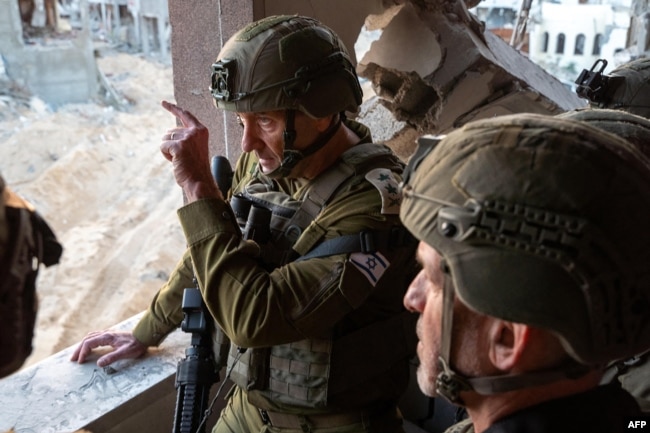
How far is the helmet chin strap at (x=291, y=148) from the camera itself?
6.57ft

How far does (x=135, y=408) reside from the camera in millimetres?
2355

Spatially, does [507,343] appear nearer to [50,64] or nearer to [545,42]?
[50,64]

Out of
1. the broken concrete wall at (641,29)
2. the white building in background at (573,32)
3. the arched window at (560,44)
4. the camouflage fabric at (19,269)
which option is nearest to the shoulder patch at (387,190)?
the camouflage fabric at (19,269)

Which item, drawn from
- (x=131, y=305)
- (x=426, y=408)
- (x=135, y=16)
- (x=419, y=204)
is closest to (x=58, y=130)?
(x=135, y=16)

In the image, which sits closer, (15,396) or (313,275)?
(313,275)

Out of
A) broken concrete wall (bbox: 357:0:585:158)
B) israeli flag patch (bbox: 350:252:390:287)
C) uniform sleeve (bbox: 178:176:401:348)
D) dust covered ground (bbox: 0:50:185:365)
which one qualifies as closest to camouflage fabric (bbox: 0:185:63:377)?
uniform sleeve (bbox: 178:176:401:348)

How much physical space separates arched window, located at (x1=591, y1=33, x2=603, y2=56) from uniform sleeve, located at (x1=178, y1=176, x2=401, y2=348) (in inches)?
573

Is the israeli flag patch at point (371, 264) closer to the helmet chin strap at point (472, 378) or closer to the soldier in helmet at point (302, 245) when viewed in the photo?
the soldier in helmet at point (302, 245)

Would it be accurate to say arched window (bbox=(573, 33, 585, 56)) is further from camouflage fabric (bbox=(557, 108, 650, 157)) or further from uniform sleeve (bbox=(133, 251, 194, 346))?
uniform sleeve (bbox=(133, 251, 194, 346))

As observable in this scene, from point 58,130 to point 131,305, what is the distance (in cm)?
677

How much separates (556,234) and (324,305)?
87cm

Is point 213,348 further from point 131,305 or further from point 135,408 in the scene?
point 131,305

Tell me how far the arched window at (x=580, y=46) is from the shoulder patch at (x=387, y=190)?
14.6 m

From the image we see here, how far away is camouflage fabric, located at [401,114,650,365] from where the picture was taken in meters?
1.04
